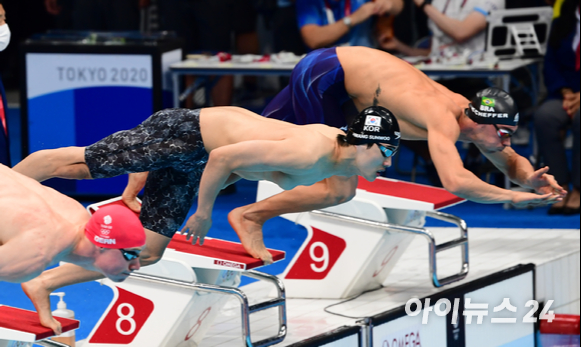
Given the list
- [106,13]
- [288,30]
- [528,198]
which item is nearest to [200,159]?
[528,198]

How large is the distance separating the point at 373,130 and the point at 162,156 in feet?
2.94

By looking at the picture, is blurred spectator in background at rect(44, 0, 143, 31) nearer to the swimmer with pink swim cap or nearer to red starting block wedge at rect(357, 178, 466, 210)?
red starting block wedge at rect(357, 178, 466, 210)

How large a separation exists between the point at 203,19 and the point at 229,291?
16.5ft

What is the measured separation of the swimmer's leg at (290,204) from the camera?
185 inches

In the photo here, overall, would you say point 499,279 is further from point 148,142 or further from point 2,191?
point 2,191

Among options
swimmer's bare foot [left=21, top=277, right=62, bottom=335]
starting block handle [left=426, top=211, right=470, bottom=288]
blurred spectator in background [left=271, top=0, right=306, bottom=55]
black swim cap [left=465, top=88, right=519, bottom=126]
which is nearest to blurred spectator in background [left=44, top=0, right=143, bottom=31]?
blurred spectator in background [left=271, top=0, right=306, bottom=55]

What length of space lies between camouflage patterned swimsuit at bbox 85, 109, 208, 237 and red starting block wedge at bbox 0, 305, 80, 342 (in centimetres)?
69

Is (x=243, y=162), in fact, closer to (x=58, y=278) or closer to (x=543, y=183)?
(x=58, y=278)

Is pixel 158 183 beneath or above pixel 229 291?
above

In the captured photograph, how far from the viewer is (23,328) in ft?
11.8

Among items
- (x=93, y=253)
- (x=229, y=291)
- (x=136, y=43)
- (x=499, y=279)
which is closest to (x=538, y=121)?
(x=499, y=279)

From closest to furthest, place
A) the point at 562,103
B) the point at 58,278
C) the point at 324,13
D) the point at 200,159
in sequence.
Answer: the point at 58,278, the point at 200,159, the point at 562,103, the point at 324,13

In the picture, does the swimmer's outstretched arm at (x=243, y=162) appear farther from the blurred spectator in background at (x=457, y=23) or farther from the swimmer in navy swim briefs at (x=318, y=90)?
the blurred spectator in background at (x=457, y=23)

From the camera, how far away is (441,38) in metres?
8.11
